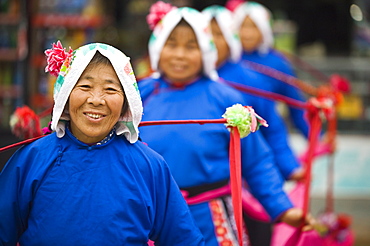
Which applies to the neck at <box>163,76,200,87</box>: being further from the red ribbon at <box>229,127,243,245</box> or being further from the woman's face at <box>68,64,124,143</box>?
the woman's face at <box>68,64,124,143</box>

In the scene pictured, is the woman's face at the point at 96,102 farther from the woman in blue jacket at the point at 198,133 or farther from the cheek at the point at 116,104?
the woman in blue jacket at the point at 198,133

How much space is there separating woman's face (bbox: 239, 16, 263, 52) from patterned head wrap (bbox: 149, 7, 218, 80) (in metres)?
2.53

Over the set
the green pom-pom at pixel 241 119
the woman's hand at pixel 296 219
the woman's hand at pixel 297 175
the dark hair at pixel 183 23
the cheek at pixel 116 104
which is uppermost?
the dark hair at pixel 183 23

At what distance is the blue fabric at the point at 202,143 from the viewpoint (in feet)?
11.4

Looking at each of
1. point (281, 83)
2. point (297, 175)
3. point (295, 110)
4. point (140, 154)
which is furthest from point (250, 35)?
point (140, 154)

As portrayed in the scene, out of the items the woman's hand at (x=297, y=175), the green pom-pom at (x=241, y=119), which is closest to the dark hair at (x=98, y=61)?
the green pom-pom at (x=241, y=119)

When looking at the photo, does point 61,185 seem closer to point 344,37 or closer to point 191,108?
point 191,108

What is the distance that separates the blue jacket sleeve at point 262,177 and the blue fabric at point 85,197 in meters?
1.06

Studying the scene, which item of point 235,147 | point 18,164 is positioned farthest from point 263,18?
point 18,164

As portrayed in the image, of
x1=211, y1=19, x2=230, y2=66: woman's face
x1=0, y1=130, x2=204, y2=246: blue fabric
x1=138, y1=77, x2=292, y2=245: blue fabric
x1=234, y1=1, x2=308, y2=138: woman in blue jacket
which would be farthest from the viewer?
x1=234, y1=1, x2=308, y2=138: woman in blue jacket

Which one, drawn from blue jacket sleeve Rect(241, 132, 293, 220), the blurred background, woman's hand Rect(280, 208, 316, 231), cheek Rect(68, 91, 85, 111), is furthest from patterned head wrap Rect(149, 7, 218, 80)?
the blurred background

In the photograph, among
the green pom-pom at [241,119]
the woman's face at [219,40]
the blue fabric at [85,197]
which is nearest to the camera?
the blue fabric at [85,197]

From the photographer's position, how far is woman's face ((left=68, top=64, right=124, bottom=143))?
2580 mm

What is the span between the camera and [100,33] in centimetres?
838
